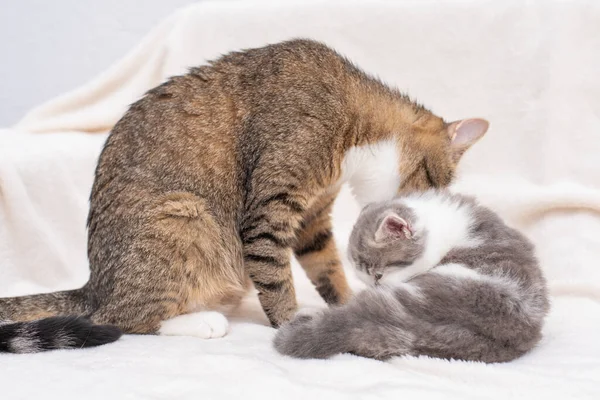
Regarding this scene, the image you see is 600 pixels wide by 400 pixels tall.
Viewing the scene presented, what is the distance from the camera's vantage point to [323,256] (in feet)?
9.54

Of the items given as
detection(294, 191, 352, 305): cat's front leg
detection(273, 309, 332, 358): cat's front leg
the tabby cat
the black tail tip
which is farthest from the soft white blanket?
the black tail tip

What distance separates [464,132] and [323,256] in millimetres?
743

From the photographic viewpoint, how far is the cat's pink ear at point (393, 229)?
2.39 m

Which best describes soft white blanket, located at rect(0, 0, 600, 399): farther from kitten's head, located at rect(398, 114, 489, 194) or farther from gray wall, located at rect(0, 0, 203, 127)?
kitten's head, located at rect(398, 114, 489, 194)

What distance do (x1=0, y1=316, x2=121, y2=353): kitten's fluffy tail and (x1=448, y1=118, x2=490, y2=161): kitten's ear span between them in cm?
147

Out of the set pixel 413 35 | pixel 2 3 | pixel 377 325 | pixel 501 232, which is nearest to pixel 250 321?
pixel 377 325

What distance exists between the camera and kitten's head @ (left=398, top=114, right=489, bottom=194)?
2746 millimetres

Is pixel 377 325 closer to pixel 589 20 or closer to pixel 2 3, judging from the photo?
pixel 589 20

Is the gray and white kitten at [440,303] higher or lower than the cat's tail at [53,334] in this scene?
higher

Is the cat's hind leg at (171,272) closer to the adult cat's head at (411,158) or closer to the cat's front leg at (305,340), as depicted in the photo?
the cat's front leg at (305,340)

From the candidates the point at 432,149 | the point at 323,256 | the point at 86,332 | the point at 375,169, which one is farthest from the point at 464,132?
the point at 86,332

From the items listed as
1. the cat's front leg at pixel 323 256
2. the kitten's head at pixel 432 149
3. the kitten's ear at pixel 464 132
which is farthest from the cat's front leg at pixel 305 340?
the kitten's ear at pixel 464 132

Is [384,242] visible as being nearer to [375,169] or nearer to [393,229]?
[393,229]

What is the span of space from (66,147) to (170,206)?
55.5 inches
